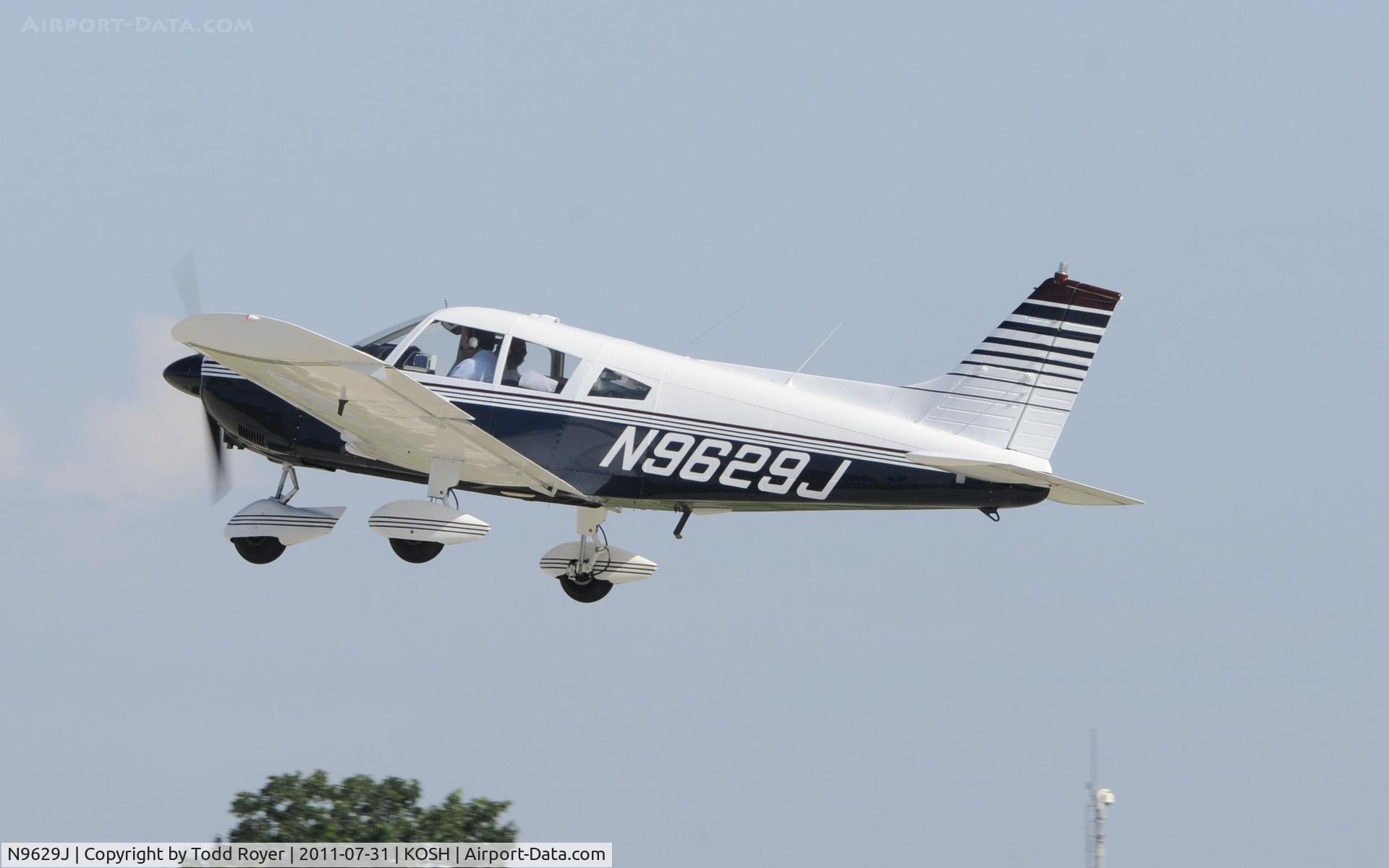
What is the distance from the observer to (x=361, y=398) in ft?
45.8

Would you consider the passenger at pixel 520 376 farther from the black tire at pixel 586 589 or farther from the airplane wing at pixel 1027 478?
the airplane wing at pixel 1027 478

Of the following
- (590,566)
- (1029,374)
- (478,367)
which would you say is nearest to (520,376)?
(478,367)

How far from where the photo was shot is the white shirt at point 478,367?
1468 cm

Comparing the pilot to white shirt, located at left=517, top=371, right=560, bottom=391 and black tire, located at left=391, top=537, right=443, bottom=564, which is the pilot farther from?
black tire, located at left=391, top=537, right=443, bottom=564

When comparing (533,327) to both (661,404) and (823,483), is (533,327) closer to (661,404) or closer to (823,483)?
(661,404)

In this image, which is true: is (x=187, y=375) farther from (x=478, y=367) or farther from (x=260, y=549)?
(x=478, y=367)

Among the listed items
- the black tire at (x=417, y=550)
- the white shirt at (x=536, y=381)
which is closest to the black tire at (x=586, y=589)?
the black tire at (x=417, y=550)

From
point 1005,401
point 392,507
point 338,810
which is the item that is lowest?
point 338,810

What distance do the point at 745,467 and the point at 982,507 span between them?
6.46ft

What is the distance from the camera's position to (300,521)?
15117 mm

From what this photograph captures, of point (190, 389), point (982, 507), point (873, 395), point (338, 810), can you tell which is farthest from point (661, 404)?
point (338, 810)

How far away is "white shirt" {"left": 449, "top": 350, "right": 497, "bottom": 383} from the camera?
14.7m

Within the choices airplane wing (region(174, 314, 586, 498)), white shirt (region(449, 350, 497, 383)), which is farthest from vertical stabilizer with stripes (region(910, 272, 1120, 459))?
white shirt (region(449, 350, 497, 383))

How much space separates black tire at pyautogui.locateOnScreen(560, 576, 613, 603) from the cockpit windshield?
9.67 ft
